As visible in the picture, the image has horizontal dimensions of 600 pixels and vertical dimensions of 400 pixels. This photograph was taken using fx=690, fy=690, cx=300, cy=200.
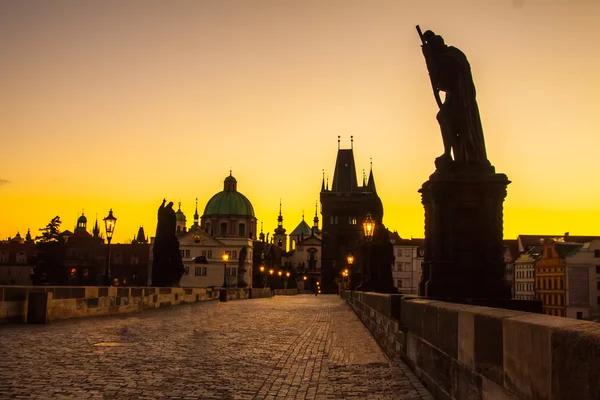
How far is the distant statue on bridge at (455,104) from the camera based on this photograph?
605 inches

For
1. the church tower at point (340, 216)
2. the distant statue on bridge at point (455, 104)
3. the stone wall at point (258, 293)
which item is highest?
the church tower at point (340, 216)

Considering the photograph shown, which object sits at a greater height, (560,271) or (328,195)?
(328,195)

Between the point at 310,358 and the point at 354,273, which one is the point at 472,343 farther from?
the point at 354,273

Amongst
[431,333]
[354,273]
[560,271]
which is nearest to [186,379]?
[431,333]

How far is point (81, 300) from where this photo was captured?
2128cm

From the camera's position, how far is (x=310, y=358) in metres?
12.1

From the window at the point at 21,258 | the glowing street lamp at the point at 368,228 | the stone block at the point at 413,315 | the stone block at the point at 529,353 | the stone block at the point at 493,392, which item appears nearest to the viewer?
the stone block at the point at 529,353

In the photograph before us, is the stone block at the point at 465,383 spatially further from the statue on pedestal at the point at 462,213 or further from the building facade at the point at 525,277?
the building facade at the point at 525,277

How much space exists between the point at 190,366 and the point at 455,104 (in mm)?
8680

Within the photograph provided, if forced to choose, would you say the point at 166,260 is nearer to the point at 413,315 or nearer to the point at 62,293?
the point at 62,293

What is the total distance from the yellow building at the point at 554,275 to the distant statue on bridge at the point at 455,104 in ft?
196

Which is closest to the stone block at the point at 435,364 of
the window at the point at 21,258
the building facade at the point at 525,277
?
the building facade at the point at 525,277

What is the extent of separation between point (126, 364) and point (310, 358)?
11.0ft

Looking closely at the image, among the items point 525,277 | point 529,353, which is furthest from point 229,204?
point 529,353
